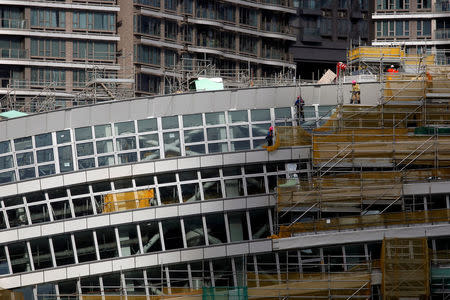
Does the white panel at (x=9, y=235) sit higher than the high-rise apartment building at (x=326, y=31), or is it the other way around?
the high-rise apartment building at (x=326, y=31)

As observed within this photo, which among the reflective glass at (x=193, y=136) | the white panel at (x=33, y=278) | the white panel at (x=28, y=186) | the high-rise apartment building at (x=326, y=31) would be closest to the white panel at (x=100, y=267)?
the white panel at (x=33, y=278)

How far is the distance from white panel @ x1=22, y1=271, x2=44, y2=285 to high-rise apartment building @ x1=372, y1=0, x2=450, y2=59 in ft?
194

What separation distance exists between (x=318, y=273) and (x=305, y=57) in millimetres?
67178

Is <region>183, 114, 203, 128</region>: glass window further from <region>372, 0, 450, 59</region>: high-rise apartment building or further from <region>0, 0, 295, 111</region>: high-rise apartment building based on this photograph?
<region>372, 0, 450, 59</region>: high-rise apartment building

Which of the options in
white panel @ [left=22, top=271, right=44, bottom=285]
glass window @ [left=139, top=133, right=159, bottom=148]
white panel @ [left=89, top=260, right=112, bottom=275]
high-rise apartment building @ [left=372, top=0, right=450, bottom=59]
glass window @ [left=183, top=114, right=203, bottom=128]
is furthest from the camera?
high-rise apartment building @ [left=372, top=0, right=450, bottom=59]

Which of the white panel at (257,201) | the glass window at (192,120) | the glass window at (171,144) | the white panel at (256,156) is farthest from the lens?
the glass window at (192,120)

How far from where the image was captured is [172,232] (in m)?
75.7

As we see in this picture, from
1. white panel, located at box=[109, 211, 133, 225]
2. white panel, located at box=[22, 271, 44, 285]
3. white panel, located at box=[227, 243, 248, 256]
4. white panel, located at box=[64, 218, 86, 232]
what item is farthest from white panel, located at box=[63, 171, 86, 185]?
white panel, located at box=[227, 243, 248, 256]

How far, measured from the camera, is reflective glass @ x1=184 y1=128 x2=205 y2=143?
253ft

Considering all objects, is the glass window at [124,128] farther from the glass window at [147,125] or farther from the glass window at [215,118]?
the glass window at [215,118]

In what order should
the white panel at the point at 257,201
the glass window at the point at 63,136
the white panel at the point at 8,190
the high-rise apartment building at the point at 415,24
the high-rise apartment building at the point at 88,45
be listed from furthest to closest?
1. the high-rise apartment building at the point at 415,24
2. the high-rise apartment building at the point at 88,45
3. the glass window at the point at 63,136
4. the white panel at the point at 8,190
5. the white panel at the point at 257,201

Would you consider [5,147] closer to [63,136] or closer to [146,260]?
[63,136]

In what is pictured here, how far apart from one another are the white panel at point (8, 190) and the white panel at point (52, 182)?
5.12 ft

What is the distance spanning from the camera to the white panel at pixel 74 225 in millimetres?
75438
